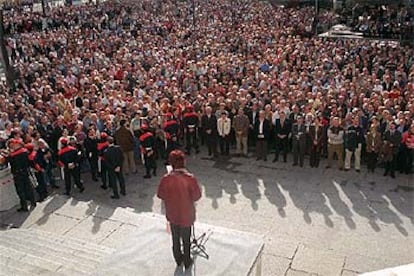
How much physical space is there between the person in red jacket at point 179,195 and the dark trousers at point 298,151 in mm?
6350

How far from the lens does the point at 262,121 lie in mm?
12406

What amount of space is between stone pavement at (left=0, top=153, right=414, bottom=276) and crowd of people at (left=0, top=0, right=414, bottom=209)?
57 centimetres

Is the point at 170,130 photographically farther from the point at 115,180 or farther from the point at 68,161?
the point at 68,161

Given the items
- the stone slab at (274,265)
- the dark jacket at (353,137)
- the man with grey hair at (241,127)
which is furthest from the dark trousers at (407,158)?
the stone slab at (274,265)

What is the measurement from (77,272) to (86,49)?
15.9 meters

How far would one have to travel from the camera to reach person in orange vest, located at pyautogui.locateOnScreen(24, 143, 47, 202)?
10.4m

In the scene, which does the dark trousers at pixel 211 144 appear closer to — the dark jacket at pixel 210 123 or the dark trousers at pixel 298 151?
the dark jacket at pixel 210 123

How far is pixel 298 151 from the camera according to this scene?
12141 millimetres

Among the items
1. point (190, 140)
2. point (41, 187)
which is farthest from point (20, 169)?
point (190, 140)

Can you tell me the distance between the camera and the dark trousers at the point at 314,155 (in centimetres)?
1194

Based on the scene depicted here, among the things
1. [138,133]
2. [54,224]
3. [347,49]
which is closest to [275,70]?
[347,49]

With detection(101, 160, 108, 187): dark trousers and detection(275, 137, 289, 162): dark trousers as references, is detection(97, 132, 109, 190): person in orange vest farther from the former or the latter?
detection(275, 137, 289, 162): dark trousers

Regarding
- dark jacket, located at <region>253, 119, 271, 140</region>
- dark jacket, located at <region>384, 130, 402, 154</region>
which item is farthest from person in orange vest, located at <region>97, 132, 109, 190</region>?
dark jacket, located at <region>384, 130, 402, 154</region>

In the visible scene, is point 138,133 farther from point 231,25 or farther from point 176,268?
point 231,25
